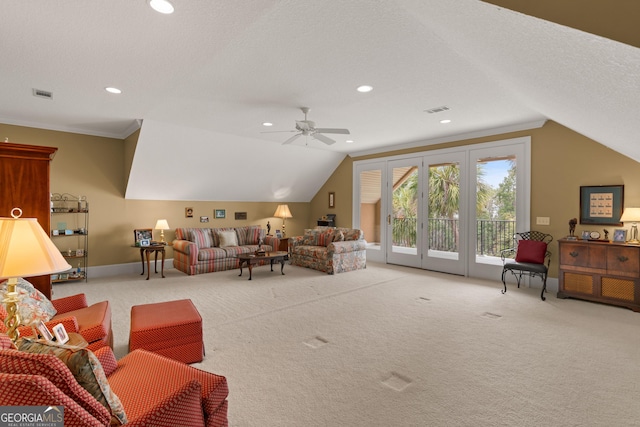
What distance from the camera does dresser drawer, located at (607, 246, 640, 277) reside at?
412 cm

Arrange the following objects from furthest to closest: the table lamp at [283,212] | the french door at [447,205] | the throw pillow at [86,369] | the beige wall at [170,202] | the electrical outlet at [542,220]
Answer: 1. the table lamp at [283,212]
2. the french door at [447,205]
3. the electrical outlet at [542,220]
4. the beige wall at [170,202]
5. the throw pillow at [86,369]

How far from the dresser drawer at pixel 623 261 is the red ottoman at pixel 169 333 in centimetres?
527

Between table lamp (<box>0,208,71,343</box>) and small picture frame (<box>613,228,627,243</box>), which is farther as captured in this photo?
small picture frame (<box>613,228,627,243</box>)

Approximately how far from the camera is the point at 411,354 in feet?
9.50

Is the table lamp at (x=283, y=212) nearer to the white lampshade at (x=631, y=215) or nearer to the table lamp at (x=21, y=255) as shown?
the white lampshade at (x=631, y=215)

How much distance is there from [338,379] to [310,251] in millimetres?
4428

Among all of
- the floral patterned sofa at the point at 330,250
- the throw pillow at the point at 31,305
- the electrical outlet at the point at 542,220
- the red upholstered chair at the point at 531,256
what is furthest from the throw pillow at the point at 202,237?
the electrical outlet at the point at 542,220

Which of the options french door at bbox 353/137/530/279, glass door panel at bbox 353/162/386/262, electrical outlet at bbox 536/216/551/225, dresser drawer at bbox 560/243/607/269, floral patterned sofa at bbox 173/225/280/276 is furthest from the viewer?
glass door panel at bbox 353/162/386/262

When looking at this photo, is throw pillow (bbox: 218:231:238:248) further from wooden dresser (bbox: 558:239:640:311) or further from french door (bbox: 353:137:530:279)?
wooden dresser (bbox: 558:239:640:311)

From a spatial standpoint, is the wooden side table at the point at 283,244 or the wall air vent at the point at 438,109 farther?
the wooden side table at the point at 283,244

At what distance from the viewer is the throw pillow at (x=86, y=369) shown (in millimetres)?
1171

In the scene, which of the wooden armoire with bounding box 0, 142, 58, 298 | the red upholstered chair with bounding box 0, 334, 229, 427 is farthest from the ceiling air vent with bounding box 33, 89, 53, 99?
the red upholstered chair with bounding box 0, 334, 229, 427

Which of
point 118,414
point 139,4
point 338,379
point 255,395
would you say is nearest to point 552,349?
point 338,379

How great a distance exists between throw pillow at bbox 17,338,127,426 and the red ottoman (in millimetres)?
1318
